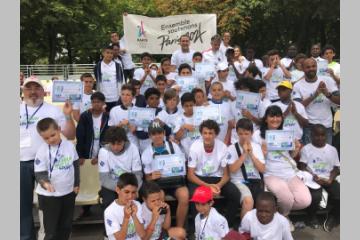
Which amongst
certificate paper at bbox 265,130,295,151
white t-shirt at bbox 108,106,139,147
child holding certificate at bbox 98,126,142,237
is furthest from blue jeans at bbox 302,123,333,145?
child holding certificate at bbox 98,126,142,237

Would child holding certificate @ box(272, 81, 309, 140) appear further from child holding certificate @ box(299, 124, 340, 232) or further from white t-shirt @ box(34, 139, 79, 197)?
white t-shirt @ box(34, 139, 79, 197)

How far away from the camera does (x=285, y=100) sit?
20.4ft

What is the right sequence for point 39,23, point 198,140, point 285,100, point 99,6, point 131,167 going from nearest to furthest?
point 131,167 < point 198,140 < point 285,100 < point 39,23 < point 99,6

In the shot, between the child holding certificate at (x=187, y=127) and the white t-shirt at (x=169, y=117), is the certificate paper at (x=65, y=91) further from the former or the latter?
the child holding certificate at (x=187, y=127)

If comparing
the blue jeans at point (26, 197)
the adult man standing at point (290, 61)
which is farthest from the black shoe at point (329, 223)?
the blue jeans at point (26, 197)

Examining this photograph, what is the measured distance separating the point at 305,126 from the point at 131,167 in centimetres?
296

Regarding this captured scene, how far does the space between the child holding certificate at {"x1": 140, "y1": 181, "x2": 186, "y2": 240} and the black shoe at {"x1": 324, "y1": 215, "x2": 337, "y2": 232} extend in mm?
2022

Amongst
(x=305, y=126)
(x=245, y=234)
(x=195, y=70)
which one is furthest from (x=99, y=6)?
(x=245, y=234)

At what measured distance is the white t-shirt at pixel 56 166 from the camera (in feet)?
14.7

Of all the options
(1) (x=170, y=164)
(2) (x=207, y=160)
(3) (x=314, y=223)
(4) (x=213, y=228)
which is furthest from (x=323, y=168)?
(1) (x=170, y=164)

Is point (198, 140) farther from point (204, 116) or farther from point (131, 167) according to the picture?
point (131, 167)

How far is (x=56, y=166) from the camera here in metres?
4.50

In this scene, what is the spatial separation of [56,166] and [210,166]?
73.2 inches

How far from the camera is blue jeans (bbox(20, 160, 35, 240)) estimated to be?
15.4 ft
